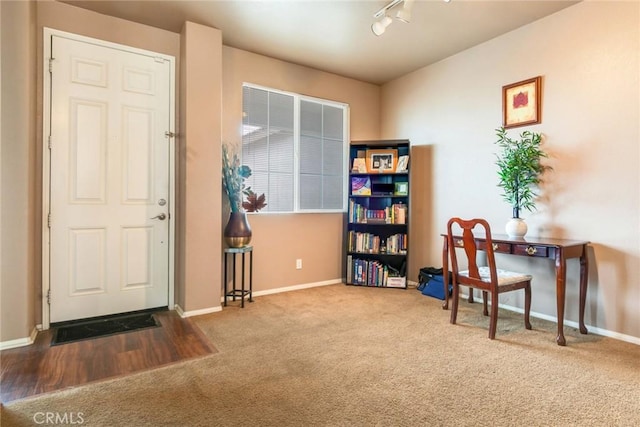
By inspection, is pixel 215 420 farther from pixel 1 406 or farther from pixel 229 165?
pixel 229 165

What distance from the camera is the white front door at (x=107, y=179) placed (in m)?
2.78

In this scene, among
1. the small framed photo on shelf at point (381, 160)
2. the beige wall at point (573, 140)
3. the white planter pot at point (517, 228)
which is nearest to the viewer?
the beige wall at point (573, 140)

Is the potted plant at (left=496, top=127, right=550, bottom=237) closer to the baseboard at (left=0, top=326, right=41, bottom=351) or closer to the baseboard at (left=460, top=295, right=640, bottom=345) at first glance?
the baseboard at (left=460, top=295, right=640, bottom=345)

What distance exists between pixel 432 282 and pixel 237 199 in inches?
92.9

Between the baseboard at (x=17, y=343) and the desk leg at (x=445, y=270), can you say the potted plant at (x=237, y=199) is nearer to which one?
the baseboard at (x=17, y=343)

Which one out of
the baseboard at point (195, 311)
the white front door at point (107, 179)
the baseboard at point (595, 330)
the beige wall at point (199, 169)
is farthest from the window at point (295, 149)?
the baseboard at point (595, 330)

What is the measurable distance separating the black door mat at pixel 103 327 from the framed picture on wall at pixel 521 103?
12.5ft

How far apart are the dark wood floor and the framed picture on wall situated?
3.38m

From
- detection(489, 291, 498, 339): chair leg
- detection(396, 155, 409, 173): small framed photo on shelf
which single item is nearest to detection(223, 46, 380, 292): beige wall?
detection(396, 155, 409, 173): small framed photo on shelf

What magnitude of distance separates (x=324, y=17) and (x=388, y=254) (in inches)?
106

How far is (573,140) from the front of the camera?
9.34 feet

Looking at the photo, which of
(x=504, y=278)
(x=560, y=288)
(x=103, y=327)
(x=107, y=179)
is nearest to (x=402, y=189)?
(x=504, y=278)

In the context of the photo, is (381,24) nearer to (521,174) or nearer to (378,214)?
(521,174)

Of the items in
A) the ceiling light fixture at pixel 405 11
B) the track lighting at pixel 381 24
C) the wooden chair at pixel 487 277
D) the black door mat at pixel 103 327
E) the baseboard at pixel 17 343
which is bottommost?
the black door mat at pixel 103 327
